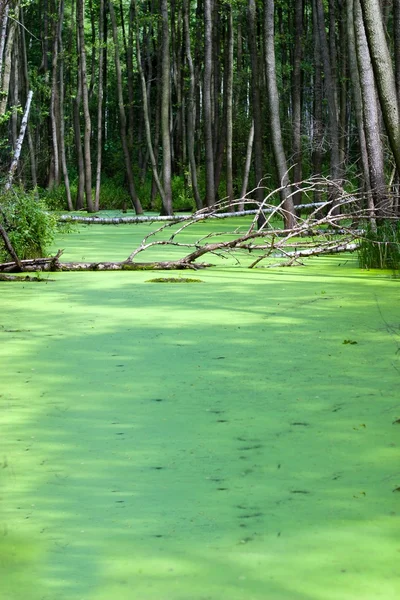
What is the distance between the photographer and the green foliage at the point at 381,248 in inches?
341

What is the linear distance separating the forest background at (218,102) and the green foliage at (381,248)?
224mm

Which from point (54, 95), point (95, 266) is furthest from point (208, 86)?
point (95, 266)

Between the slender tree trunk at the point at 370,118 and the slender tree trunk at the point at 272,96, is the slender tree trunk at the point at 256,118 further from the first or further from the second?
the slender tree trunk at the point at 370,118

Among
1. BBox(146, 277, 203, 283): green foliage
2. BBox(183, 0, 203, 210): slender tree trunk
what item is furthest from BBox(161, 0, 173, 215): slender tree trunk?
BBox(146, 277, 203, 283): green foliage

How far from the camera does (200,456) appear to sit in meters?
3.02

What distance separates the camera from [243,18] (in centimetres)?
2398

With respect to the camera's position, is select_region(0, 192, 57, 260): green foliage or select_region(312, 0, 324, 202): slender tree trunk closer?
select_region(0, 192, 57, 260): green foliage

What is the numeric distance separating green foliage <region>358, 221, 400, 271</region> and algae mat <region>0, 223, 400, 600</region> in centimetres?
277

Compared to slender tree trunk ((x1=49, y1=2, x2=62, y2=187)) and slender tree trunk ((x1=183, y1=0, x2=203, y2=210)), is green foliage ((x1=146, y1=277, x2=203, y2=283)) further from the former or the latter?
slender tree trunk ((x1=49, y1=2, x2=62, y2=187))

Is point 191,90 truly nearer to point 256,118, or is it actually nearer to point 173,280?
point 256,118

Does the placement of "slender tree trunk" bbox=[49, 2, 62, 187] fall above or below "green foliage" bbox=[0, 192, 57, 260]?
above

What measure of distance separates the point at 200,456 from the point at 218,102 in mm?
22746

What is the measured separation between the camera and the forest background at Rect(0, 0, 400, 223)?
10.9 m

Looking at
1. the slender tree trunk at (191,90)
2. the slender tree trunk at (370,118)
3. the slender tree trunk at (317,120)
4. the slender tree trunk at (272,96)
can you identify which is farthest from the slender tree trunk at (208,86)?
the slender tree trunk at (370,118)
